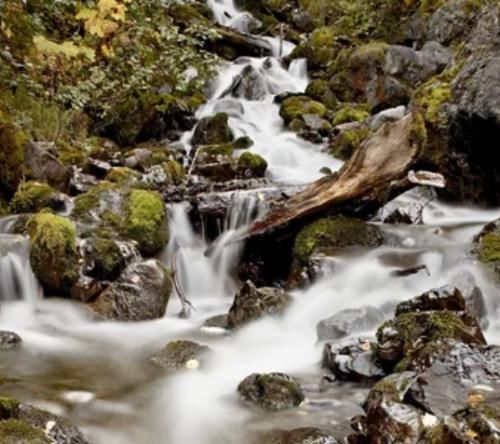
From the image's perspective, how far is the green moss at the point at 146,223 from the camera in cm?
817

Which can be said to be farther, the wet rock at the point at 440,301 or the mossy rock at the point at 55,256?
the mossy rock at the point at 55,256

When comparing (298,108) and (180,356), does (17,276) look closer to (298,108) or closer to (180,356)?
(180,356)

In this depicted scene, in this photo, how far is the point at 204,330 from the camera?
6355 mm

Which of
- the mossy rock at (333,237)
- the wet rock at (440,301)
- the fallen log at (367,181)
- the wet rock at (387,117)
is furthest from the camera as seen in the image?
the wet rock at (387,117)

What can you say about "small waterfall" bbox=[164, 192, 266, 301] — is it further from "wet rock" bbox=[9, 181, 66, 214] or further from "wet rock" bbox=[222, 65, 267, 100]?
"wet rock" bbox=[222, 65, 267, 100]

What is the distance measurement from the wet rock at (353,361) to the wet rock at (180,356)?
111cm

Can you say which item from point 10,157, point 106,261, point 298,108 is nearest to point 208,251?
point 106,261

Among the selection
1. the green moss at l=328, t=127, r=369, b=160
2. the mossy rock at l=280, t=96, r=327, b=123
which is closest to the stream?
the green moss at l=328, t=127, r=369, b=160

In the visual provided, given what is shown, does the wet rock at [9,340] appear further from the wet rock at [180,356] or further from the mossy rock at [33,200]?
the mossy rock at [33,200]

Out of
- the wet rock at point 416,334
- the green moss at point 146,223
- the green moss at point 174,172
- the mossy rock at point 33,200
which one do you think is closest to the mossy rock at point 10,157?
the mossy rock at point 33,200

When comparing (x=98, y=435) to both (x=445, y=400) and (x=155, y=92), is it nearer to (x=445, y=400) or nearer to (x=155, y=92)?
(x=445, y=400)

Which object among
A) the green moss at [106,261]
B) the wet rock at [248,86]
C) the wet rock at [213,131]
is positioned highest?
the wet rock at [248,86]

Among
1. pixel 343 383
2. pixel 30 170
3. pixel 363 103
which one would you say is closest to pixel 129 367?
pixel 343 383

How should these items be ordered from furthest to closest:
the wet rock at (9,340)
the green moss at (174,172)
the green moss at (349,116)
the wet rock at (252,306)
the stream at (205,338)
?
the green moss at (349,116)
the green moss at (174,172)
the wet rock at (252,306)
the wet rock at (9,340)
the stream at (205,338)
